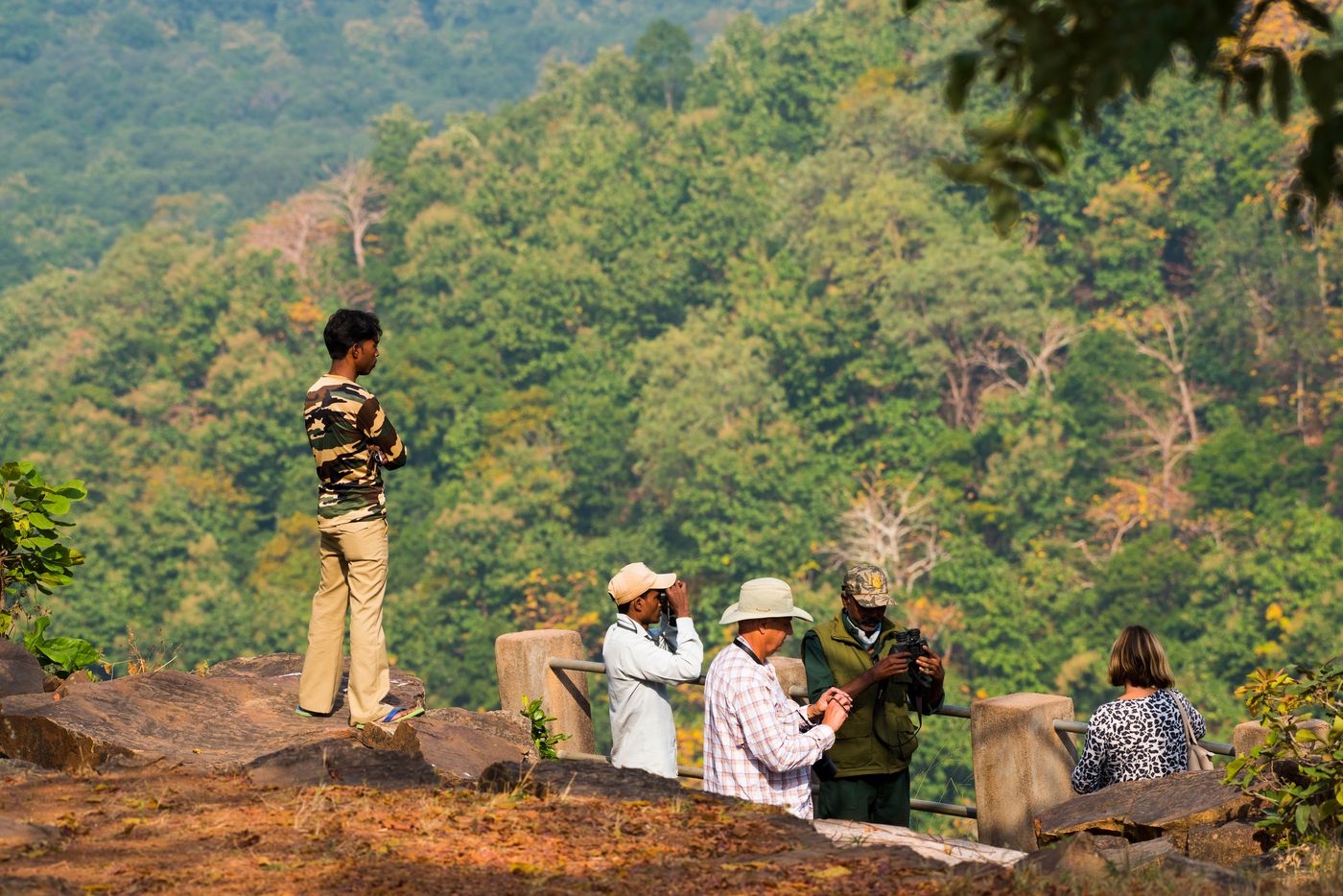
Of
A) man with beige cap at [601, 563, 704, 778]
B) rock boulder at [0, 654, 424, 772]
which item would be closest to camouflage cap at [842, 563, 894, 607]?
man with beige cap at [601, 563, 704, 778]

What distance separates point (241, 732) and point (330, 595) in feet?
2.06

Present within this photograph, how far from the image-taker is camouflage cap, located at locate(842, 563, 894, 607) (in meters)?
5.88

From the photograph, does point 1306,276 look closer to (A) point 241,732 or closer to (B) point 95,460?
(B) point 95,460

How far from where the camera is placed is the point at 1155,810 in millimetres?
5562

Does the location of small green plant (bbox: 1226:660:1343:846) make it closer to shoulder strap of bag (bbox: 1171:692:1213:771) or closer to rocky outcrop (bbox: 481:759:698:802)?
shoulder strap of bag (bbox: 1171:692:1213:771)

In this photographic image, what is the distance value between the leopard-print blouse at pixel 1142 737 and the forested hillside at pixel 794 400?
83.3 feet

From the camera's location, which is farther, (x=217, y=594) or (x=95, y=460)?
(x=95, y=460)

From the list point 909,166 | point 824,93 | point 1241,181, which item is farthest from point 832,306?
point 824,93

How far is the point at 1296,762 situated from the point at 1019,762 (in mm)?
1290

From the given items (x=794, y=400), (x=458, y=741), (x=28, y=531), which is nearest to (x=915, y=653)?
(x=458, y=741)

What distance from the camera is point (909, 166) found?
47.2m

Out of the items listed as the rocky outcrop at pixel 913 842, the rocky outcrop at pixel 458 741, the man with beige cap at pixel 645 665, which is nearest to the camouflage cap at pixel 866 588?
the man with beige cap at pixel 645 665

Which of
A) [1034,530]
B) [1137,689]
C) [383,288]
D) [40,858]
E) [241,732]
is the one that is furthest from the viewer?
[383,288]

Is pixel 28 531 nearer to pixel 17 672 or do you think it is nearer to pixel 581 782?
pixel 17 672
